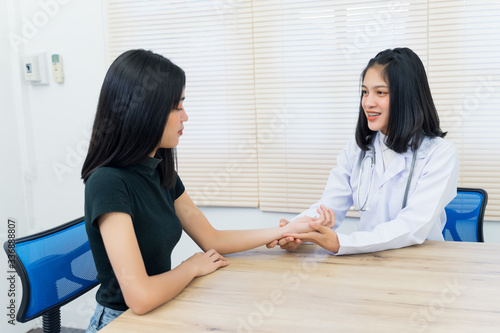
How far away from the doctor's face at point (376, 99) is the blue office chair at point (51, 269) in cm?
113

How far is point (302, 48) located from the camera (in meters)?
2.36

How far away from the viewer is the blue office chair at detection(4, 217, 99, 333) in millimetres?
1320

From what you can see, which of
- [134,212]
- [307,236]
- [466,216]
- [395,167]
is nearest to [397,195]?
[395,167]

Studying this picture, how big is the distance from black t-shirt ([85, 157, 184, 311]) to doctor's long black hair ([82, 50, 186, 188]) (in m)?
Result: 0.06

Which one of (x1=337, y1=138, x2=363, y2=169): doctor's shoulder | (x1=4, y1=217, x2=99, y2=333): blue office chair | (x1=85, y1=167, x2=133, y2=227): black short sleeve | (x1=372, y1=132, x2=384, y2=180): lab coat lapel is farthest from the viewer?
(x1=337, y1=138, x2=363, y2=169): doctor's shoulder

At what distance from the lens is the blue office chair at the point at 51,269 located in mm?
1320

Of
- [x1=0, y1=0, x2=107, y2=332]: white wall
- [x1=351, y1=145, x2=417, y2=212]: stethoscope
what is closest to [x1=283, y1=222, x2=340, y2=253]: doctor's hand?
[x1=351, y1=145, x2=417, y2=212]: stethoscope

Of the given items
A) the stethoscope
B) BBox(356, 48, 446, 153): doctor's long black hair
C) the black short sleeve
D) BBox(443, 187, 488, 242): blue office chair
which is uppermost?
BBox(356, 48, 446, 153): doctor's long black hair

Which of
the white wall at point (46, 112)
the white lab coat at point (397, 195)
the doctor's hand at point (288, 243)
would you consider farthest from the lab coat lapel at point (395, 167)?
the white wall at point (46, 112)

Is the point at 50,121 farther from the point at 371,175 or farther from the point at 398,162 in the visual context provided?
the point at 398,162

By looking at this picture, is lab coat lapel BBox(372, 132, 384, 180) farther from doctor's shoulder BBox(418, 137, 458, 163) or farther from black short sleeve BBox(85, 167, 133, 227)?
black short sleeve BBox(85, 167, 133, 227)

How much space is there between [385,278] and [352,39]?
140 centimetres

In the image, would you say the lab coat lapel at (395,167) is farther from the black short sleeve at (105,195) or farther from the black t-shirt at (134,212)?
the black short sleeve at (105,195)

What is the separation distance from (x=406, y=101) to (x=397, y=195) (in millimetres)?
359
